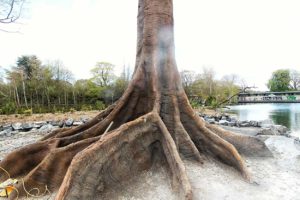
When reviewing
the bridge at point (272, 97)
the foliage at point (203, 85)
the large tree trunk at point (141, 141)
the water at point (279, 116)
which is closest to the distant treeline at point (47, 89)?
the foliage at point (203, 85)

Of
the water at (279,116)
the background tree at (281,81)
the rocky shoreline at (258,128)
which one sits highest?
the background tree at (281,81)

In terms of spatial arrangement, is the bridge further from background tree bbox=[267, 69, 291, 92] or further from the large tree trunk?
the large tree trunk

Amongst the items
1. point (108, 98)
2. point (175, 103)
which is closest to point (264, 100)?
point (108, 98)

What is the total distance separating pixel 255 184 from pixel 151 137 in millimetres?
1633

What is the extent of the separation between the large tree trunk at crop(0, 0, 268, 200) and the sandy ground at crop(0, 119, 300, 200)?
0.45 feet

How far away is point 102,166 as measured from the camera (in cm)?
296

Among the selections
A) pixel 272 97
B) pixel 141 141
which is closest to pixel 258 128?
pixel 141 141

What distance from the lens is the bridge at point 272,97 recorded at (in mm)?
49750

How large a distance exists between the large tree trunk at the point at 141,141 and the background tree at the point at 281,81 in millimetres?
69888

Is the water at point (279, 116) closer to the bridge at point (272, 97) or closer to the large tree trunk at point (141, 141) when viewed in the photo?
the large tree trunk at point (141, 141)

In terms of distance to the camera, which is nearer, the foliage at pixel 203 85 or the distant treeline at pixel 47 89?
the distant treeline at pixel 47 89

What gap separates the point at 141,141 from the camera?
3449 mm

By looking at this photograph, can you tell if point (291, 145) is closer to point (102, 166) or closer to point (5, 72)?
point (102, 166)

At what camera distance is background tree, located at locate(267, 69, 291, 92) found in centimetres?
6410
